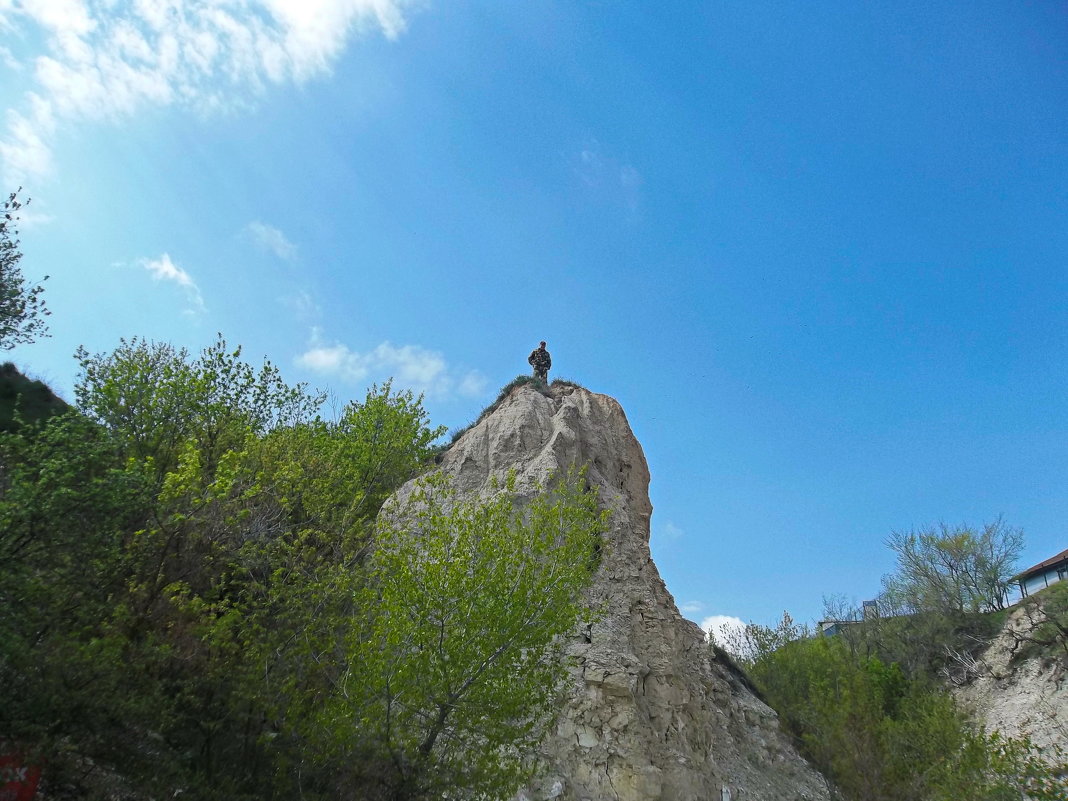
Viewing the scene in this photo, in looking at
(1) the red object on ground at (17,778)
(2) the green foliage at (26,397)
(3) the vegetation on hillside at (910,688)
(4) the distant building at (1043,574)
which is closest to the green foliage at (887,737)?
(3) the vegetation on hillside at (910,688)

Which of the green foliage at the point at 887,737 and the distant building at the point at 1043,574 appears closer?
the green foliage at the point at 887,737

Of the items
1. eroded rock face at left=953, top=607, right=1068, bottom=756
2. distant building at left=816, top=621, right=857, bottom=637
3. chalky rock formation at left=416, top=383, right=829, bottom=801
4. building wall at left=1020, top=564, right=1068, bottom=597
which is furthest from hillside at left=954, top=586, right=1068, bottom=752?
chalky rock formation at left=416, top=383, right=829, bottom=801

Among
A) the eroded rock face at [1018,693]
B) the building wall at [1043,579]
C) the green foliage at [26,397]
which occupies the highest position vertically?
the building wall at [1043,579]

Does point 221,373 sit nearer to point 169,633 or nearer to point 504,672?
point 169,633

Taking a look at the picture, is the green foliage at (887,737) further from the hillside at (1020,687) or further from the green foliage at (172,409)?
the green foliage at (172,409)

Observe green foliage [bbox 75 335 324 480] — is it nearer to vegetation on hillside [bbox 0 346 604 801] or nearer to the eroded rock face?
vegetation on hillside [bbox 0 346 604 801]

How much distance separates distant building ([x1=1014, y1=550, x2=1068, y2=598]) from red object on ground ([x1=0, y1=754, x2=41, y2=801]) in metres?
46.2

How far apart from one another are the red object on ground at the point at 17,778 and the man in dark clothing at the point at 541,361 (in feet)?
68.4

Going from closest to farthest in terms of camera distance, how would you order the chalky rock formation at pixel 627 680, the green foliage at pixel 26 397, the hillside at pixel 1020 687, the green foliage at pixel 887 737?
the chalky rock formation at pixel 627 680, the green foliage at pixel 887 737, the green foliage at pixel 26 397, the hillside at pixel 1020 687

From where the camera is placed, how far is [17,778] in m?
7.46

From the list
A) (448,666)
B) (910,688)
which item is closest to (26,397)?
(448,666)

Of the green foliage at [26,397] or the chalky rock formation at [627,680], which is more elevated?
the green foliage at [26,397]

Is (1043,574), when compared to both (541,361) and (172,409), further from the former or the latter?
(172,409)

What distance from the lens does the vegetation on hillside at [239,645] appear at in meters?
8.84
